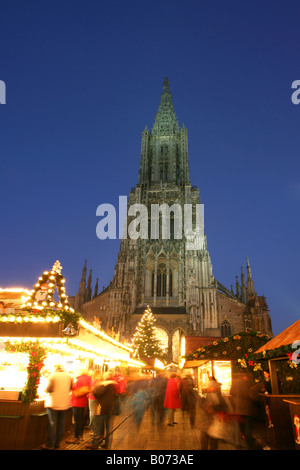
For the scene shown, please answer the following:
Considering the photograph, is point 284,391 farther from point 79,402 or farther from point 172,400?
point 79,402

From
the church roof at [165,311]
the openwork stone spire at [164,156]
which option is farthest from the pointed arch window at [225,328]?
the openwork stone spire at [164,156]

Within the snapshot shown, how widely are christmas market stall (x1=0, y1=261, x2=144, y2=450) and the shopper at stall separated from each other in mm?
469

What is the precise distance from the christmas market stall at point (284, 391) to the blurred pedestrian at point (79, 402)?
4.21 meters

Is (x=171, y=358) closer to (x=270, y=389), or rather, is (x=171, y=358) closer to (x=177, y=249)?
(x=177, y=249)

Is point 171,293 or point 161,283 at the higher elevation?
point 161,283

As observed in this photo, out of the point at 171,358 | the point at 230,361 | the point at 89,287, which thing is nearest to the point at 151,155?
the point at 89,287

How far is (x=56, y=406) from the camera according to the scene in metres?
5.75

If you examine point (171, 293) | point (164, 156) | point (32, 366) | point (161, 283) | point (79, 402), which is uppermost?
point (164, 156)

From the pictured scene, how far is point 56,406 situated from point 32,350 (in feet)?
4.47

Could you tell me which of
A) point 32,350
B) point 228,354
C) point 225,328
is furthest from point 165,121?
point 32,350

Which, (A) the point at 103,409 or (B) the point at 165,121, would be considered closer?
(A) the point at 103,409

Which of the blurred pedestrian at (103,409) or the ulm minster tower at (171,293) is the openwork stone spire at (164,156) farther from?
the blurred pedestrian at (103,409)

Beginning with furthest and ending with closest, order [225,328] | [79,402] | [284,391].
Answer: [225,328] → [284,391] → [79,402]
